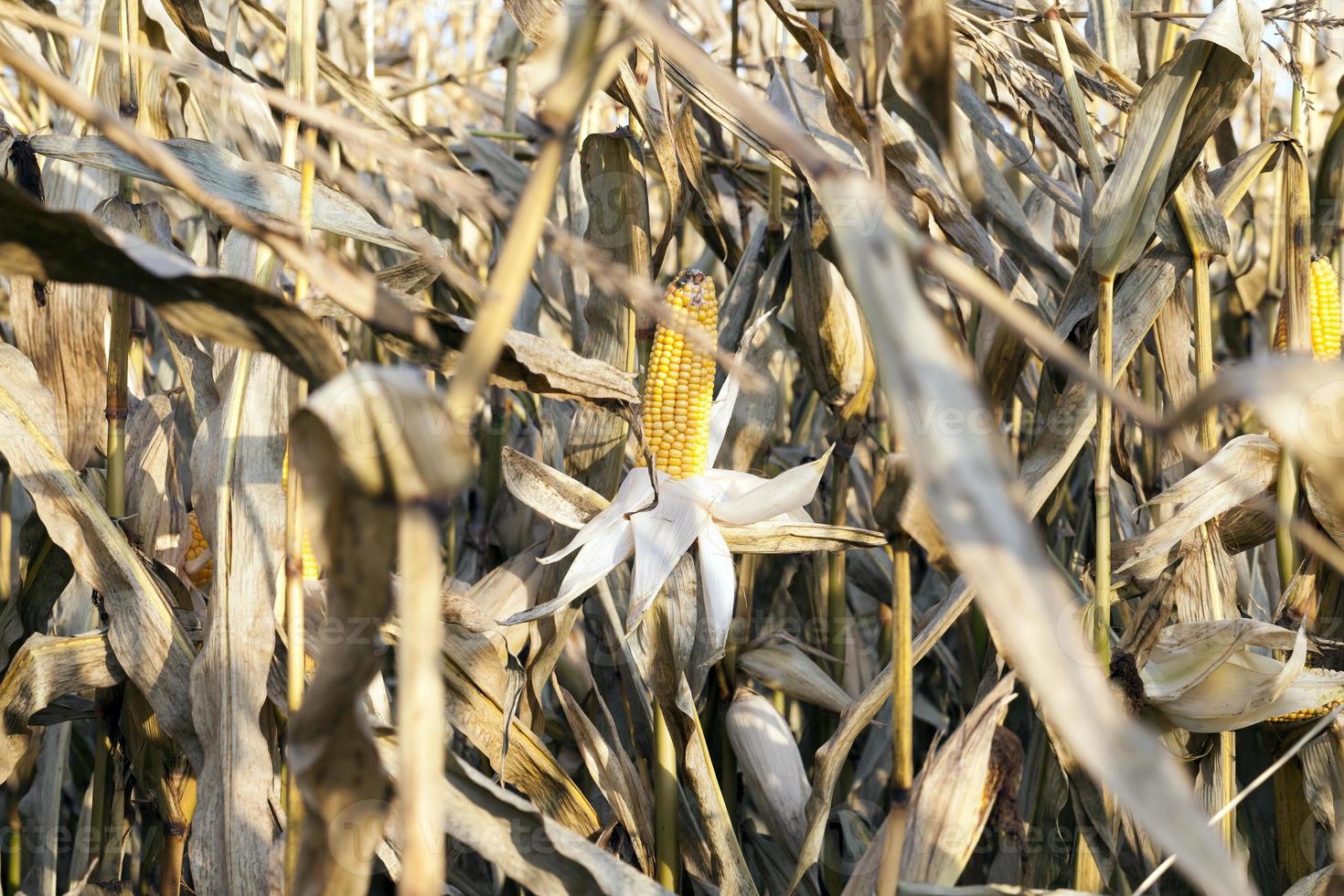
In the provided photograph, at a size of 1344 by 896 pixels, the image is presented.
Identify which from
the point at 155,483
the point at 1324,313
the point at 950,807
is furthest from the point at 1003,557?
the point at 1324,313

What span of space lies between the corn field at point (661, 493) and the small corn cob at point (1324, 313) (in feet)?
0.04

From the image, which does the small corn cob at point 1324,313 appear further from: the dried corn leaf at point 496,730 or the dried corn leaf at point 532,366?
the dried corn leaf at point 496,730

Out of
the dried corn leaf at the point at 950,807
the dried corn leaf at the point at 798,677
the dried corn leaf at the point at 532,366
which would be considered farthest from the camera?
the dried corn leaf at the point at 798,677

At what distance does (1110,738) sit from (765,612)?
7.57 ft

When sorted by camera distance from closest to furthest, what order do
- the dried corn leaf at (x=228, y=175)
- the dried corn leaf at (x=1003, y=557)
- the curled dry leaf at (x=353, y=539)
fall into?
the dried corn leaf at (x=1003, y=557), the curled dry leaf at (x=353, y=539), the dried corn leaf at (x=228, y=175)

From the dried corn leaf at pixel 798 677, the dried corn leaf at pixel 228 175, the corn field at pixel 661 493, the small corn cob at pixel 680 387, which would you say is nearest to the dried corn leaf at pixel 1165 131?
the corn field at pixel 661 493

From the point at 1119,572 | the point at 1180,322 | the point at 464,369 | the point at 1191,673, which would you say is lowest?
the point at 1191,673

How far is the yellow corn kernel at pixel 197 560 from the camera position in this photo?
189 centimetres

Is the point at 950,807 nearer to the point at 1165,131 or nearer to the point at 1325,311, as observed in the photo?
the point at 1165,131

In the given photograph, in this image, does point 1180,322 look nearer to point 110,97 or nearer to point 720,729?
point 720,729

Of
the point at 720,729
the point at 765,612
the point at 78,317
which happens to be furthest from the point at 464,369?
the point at 765,612

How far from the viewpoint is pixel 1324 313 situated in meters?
1.98

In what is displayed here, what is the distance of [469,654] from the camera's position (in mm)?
1651

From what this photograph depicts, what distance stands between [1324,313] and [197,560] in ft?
6.91
